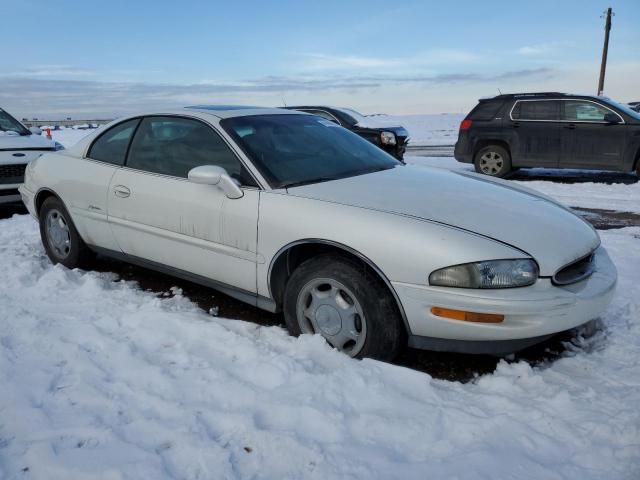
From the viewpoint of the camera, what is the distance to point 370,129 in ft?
37.4

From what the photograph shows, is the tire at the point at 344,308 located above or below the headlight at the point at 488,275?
below

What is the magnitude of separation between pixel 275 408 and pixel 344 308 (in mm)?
688

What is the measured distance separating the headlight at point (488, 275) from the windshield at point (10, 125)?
752cm

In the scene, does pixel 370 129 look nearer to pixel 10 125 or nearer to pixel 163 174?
pixel 10 125

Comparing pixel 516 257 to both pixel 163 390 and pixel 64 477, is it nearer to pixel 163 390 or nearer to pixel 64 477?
pixel 163 390

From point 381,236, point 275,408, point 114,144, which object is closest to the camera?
point 275,408

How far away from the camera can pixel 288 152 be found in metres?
3.57

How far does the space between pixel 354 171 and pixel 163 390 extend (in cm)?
187

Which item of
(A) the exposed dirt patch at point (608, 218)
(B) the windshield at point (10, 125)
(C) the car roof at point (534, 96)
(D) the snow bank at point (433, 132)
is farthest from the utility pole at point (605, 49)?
(B) the windshield at point (10, 125)

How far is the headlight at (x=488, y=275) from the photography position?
2549mm

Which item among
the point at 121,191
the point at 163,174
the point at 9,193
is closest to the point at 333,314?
the point at 163,174

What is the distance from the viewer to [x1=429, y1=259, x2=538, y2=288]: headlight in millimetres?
2549

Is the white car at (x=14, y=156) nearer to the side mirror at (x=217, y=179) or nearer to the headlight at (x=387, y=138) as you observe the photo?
the side mirror at (x=217, y=179)

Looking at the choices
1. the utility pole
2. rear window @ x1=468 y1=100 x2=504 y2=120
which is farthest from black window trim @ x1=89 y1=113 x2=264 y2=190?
the utility pole
